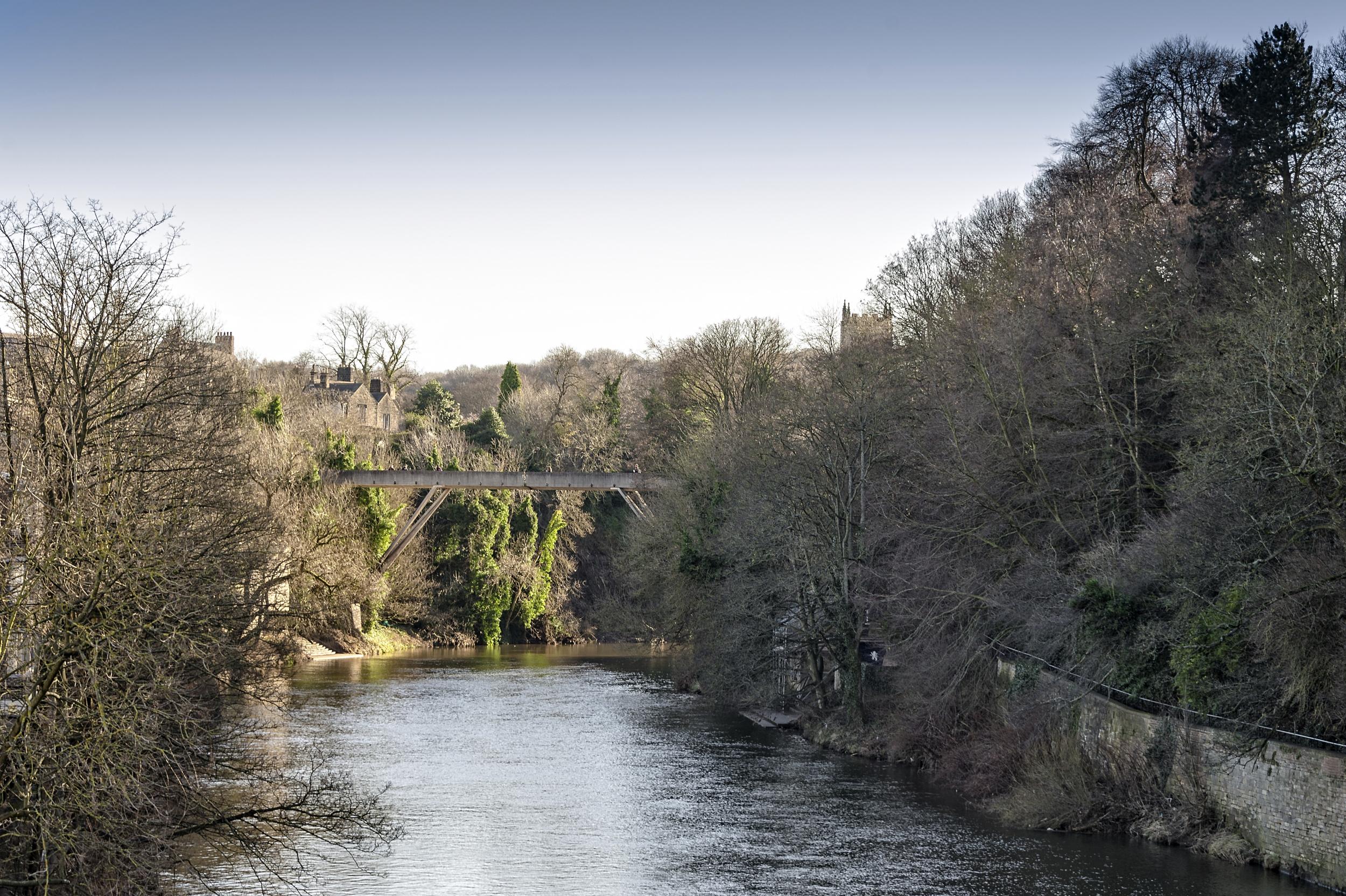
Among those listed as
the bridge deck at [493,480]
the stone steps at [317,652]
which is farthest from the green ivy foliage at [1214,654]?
the stone steps at [317,652]

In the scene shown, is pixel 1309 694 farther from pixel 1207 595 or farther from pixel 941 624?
pixel 941 624

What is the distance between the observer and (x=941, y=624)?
24547 millimetres

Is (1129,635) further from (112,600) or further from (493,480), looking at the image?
(493,480)

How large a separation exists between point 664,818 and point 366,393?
55.2 m

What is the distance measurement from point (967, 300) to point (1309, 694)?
18734mm

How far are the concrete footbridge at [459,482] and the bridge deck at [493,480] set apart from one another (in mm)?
18

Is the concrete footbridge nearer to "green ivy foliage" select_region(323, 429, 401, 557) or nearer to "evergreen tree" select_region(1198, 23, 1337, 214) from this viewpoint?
"green ivy foliage" select_region(323, 429, 401, 557)

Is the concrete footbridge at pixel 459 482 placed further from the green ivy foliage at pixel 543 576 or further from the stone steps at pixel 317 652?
the green ivy foliage at pixel 543 576

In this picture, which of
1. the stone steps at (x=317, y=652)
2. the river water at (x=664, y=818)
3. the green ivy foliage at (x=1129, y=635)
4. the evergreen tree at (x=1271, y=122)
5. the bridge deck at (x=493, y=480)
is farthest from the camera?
the bridge deck at (x=493, y=480)

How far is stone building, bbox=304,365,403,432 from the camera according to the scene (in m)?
70.9

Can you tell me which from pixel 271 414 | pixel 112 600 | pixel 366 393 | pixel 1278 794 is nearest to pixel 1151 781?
pixel 1278 794

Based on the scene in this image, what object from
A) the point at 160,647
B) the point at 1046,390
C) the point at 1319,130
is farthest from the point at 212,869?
the point at 1319,130

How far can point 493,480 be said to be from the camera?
154 ft

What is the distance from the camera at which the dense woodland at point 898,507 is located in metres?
12.6
